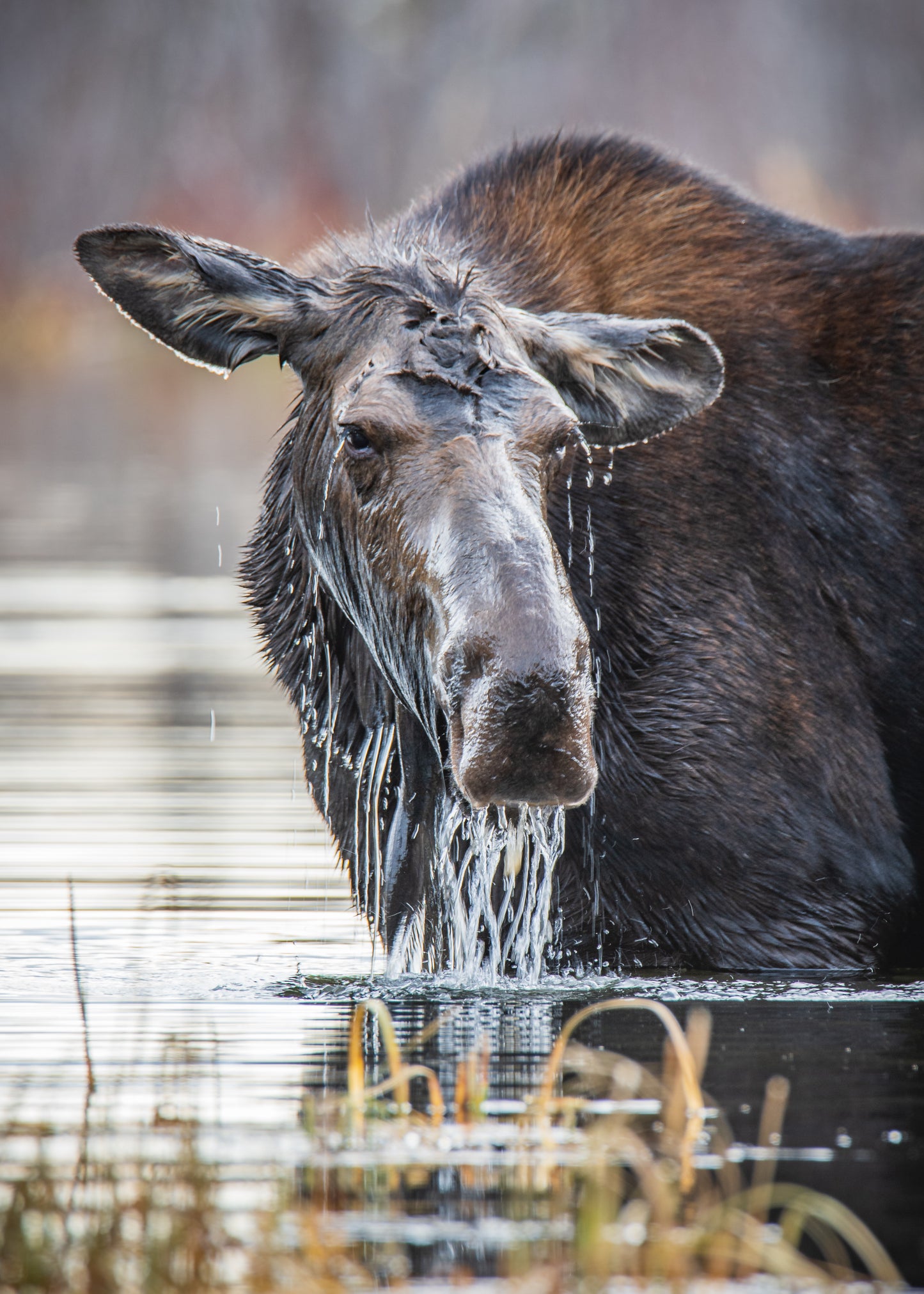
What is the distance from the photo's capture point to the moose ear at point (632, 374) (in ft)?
20.2

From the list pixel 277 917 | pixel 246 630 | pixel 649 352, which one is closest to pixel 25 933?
pixel 277 917

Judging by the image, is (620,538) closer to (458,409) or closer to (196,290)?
(458,409)

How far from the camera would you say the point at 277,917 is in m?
6.77

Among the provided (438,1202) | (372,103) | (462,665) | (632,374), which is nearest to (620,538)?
(632,374)

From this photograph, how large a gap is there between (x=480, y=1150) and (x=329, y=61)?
56.5m

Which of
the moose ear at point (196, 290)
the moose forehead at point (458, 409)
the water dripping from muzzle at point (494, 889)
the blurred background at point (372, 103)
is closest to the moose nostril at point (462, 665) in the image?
the moose forehead at point (458, 409)

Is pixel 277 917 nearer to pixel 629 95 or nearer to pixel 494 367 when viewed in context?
pixel 494 367

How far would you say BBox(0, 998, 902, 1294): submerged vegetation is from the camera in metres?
3.38

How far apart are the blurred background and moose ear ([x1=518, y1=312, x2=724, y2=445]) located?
142 feet

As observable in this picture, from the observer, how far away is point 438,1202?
151 inches

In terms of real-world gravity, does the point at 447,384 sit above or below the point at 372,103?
below

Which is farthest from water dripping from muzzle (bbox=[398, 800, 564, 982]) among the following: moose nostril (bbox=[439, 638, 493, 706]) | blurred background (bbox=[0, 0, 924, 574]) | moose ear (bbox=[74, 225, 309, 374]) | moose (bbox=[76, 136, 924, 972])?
blurred background (bbox=[0, 0, 924, 574])

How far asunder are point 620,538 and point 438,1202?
285 centimetres

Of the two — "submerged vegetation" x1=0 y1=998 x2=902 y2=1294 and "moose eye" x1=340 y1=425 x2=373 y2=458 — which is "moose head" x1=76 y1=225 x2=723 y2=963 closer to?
"moose eye" x1=340 y1=425 x2=373 y2=458
